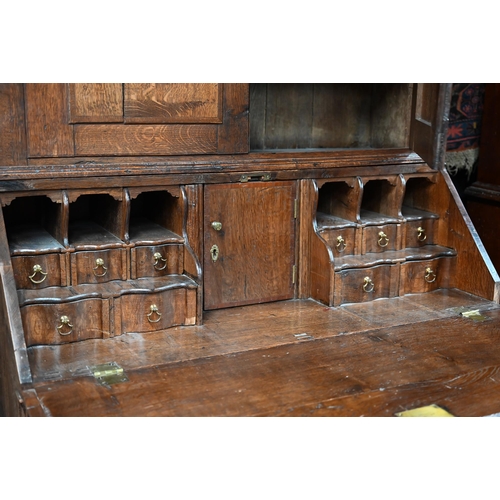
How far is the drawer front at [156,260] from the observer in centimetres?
307

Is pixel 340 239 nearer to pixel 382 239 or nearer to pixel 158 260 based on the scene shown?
pixel 382 239

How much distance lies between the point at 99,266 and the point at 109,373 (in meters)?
0.55

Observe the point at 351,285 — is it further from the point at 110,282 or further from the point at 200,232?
the point at 110,282

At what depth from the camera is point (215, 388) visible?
2492mm

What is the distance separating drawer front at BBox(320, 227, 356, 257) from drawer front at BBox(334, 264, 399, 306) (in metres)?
0.16

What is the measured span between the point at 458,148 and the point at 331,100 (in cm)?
91

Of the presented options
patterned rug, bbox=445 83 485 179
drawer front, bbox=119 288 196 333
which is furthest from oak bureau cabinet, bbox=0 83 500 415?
patterned rug, bbox=445 83 485 179

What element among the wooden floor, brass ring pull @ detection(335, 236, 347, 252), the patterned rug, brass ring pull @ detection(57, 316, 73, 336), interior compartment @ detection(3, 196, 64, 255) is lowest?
the wooden floor

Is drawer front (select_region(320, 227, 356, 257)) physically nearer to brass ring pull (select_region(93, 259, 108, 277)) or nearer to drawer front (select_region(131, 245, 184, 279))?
drawer front (select_region(131, 245, 184, 279))

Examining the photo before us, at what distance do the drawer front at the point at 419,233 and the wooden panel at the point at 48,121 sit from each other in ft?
5.55

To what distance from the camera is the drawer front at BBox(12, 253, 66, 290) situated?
9.35 feet

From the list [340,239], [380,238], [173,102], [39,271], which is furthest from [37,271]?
[380,238]

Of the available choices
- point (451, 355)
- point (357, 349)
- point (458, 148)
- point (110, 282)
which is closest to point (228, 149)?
point (110, 282)

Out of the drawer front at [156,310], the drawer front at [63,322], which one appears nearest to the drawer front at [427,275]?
the drawer front at [156,310]
